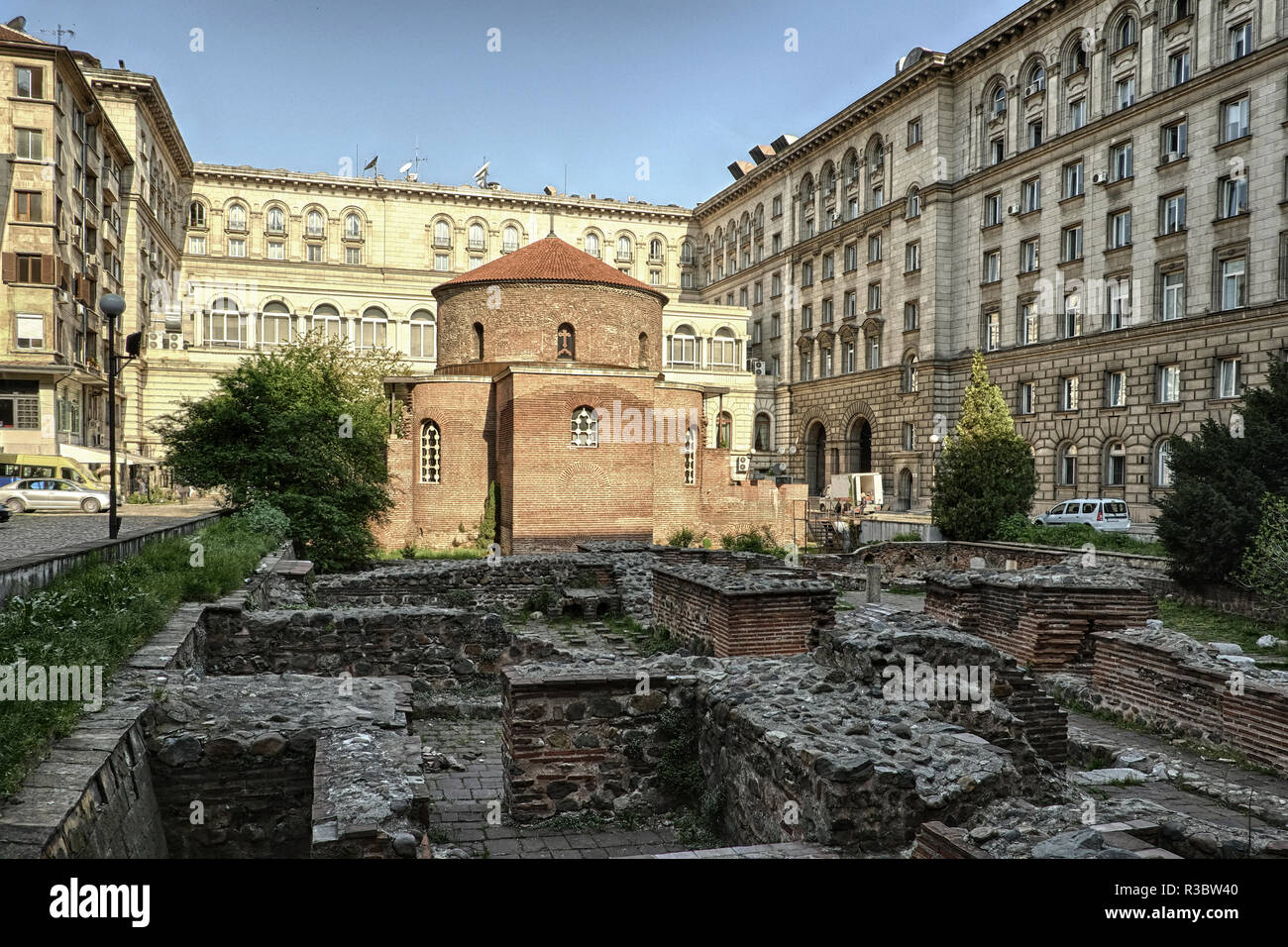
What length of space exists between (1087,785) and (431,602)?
10.8 meters

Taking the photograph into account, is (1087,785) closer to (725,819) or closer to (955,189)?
(725,819)

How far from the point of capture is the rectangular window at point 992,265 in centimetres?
3916

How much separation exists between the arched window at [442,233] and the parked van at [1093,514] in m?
45.3

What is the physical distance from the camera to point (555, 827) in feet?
20.8

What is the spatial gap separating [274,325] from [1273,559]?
148 ft

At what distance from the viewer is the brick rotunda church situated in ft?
91.1

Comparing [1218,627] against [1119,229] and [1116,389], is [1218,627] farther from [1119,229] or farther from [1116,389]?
[1119,229]

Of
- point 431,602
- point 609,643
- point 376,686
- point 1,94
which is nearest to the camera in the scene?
point 376,686

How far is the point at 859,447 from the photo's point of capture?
48000 mm

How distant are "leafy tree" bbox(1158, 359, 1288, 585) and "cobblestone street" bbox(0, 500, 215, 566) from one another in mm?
17896

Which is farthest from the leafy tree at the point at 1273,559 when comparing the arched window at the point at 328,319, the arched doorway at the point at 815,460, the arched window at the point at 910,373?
the arched window at the point at 328,319

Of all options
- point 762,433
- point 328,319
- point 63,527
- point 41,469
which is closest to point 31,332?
point 41,469

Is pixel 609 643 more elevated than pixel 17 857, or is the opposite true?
pixel 17 857

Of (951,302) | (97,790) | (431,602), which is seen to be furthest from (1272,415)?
(951,302)
